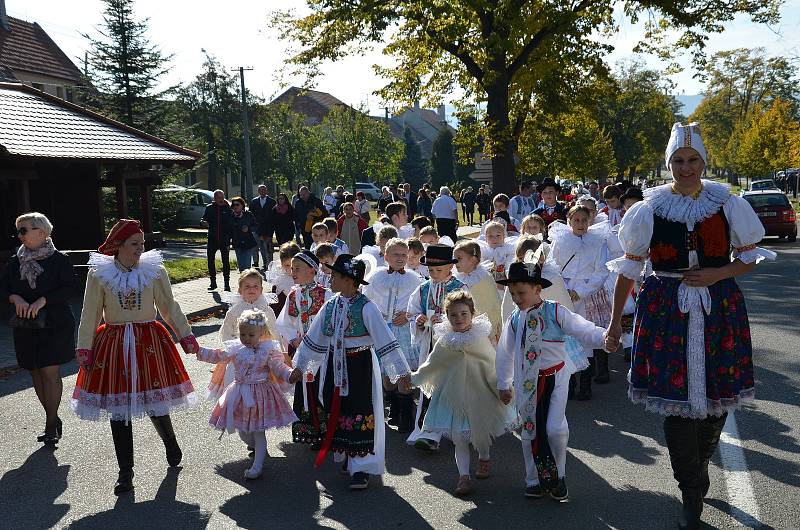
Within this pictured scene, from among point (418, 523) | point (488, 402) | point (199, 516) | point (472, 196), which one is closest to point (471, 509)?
point (418, 523)

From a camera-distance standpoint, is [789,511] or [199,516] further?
[199,516]

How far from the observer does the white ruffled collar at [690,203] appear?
4.64 m

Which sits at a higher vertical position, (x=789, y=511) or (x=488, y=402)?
(x=488, y=402)

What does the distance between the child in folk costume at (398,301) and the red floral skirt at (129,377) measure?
6.93ft

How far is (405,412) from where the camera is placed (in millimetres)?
7469

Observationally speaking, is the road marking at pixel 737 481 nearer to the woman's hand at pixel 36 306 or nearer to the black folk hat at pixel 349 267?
the black folk hat at pixel 349 267

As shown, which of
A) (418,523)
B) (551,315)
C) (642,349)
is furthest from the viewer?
(551,315)

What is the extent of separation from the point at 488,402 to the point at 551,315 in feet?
2.72

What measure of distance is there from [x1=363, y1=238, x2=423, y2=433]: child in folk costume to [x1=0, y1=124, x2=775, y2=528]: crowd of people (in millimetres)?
18

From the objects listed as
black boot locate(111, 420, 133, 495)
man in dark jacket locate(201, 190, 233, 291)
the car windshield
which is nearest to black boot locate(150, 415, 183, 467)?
black boot locate(111, 420, 133, 495)

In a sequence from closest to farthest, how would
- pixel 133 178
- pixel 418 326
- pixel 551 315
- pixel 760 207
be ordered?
1. pixel 551 315
2. pixel 418 326
3. pixel 133 178
4. pixel 760 207

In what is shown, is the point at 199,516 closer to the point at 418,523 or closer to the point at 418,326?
the point at 418,523

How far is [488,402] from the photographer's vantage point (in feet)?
19.4

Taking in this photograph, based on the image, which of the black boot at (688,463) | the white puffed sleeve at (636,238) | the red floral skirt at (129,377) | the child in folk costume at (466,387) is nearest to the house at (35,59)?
the red floral skirt at (129,377)
